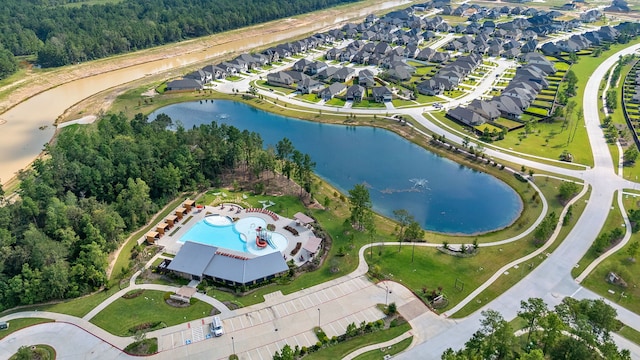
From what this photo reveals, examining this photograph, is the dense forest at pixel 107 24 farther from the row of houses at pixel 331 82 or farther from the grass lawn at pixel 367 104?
the grass lawn at pixel 367 104

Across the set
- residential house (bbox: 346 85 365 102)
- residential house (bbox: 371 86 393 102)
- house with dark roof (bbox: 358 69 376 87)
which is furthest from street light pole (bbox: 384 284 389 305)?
house with dark roof (bbox: 358 69 376 87)

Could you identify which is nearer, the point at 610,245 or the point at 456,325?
the point at 456,325

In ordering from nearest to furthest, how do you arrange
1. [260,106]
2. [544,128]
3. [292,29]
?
[544,128] → [260,106] → [292,29]

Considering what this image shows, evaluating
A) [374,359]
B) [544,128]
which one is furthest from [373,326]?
[544,128]

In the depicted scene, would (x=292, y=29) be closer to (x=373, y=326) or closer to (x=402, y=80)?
(x=402, y=80)

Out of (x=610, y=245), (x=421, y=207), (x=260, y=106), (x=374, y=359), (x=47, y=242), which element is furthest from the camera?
(x=260, y=106)

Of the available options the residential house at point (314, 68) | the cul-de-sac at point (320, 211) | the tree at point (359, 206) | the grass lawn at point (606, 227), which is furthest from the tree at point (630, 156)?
the residential house at point (314, 68)
